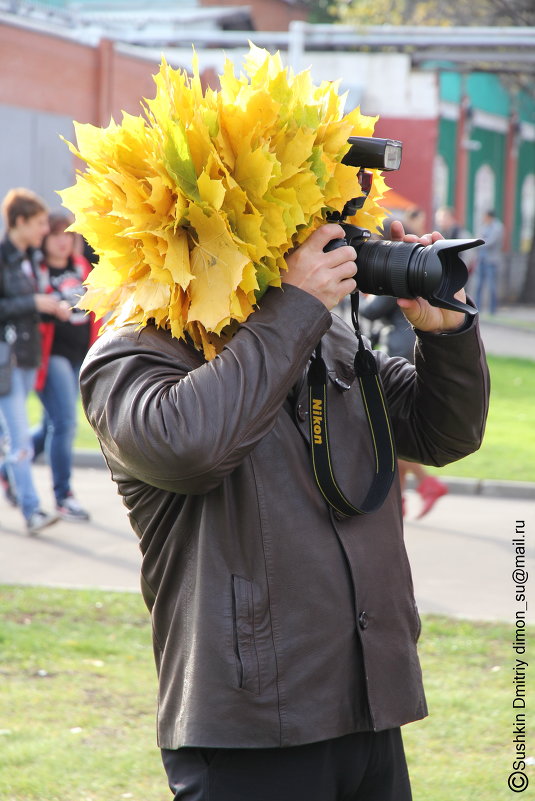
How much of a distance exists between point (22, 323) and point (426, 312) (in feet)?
17.8

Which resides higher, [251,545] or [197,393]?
[197,393]

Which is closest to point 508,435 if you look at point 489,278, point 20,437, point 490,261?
point 20,437

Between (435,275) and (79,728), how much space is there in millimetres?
2724

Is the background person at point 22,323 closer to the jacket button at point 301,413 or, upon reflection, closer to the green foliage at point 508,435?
the green foliage at point 508,435

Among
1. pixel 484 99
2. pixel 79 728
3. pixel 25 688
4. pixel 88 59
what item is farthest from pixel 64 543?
pixel 484 99

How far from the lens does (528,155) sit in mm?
36250

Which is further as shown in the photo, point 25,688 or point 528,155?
point 528,155

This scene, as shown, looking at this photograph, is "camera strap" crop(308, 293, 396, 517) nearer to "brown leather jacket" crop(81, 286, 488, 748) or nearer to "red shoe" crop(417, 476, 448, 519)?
"brown leather jacket" crop(81, 286, 488, 748)

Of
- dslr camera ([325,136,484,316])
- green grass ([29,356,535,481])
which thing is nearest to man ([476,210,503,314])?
green grass ([29,356,535,481])

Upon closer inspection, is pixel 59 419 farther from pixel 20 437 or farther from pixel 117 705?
pixel 117 705

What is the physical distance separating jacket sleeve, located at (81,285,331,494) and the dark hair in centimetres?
553

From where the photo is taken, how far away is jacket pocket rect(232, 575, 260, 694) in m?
2.02

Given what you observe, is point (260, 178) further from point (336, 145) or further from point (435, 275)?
point (435, 275)

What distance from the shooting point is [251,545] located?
2053 mm
